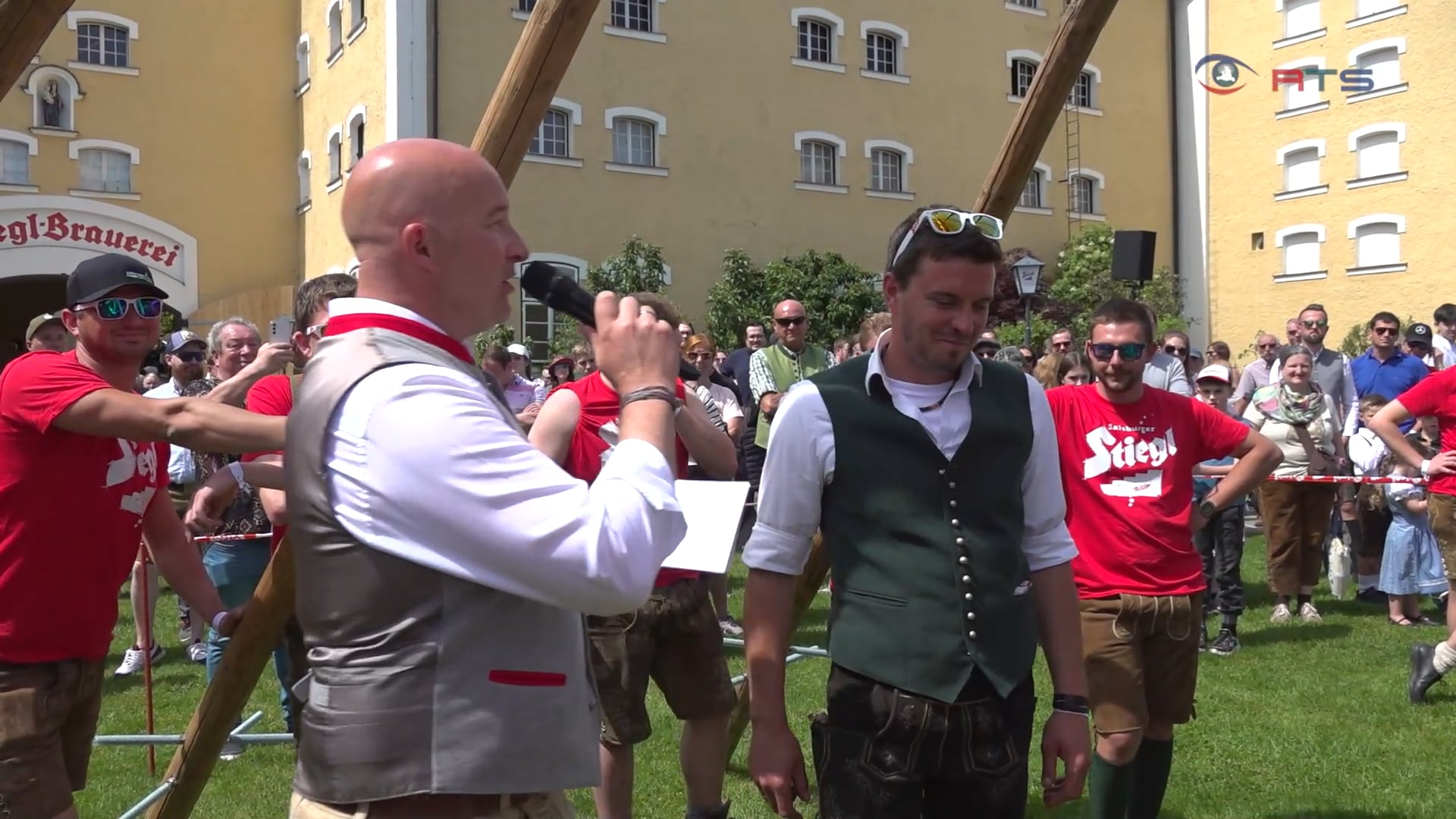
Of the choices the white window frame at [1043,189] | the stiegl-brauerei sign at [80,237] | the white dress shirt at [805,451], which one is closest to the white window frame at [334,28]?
the stiegl-brauerei sign at [80,237]

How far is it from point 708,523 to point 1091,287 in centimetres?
2513

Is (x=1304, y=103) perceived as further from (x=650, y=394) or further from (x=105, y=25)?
(x=650, y=394)

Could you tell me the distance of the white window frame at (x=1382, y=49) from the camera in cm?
2652

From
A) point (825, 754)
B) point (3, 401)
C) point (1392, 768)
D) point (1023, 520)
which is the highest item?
point (3, 401)

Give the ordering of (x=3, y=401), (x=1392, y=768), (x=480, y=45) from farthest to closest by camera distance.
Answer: (x=480, y=45)
(x=1392, y=768)
(x=3, y=401)

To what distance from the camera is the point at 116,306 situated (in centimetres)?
384

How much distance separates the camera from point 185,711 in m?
7.38

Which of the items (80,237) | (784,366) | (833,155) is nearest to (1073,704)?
(784,366)

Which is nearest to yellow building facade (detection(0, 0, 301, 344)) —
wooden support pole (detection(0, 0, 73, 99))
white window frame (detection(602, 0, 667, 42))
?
white window frame (detection(602, 0, 667, 42))

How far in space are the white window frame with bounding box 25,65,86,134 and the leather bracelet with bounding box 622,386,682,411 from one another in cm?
2639

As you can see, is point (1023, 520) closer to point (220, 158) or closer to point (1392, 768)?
point (1392, 768)

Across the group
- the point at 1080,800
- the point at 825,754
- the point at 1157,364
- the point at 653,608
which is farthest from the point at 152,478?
the point at 1157,364

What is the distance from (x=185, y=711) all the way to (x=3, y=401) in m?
4.35

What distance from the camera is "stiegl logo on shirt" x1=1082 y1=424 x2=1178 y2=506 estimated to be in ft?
15.7
